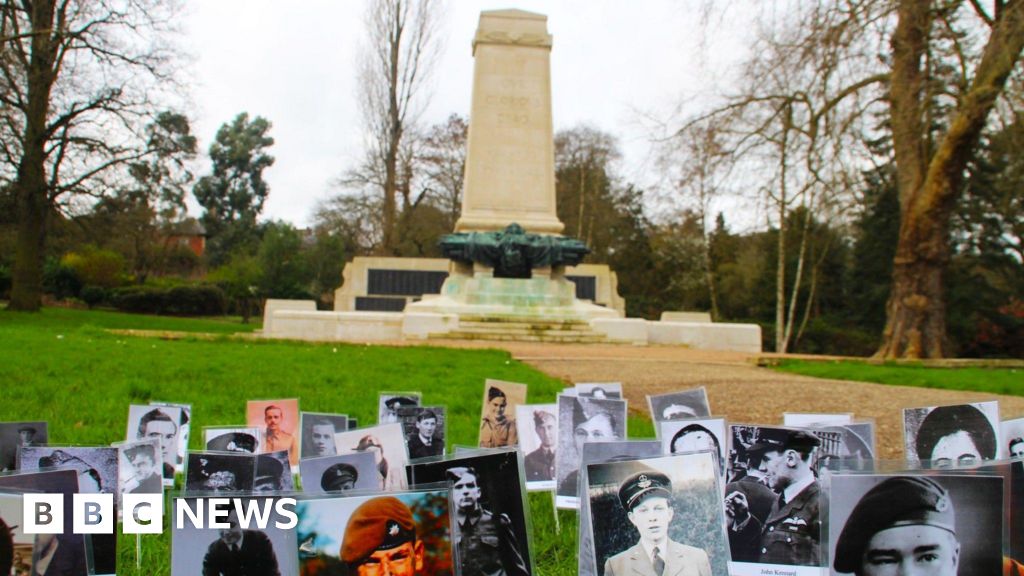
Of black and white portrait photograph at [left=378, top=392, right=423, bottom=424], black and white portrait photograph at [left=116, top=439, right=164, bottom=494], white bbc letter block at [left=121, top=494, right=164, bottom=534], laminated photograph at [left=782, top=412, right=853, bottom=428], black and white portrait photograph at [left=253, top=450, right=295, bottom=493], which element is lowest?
white bbc letter block at [left=121, top=494, right=164, bottom=534]

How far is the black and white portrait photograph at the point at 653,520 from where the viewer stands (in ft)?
6.58

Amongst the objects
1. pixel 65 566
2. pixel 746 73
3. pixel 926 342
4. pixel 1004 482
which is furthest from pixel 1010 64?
pixel 65 566

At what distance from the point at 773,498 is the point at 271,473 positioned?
1.37 metres

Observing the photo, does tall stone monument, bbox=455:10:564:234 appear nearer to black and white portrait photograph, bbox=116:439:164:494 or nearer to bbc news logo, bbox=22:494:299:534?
black and white portrait photograph, bbox=116:439:164:494

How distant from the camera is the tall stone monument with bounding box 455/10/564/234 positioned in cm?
2156

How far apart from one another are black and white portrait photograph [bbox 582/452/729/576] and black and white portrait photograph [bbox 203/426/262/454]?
1.42m

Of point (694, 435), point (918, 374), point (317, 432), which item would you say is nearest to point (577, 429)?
point (694, 435)

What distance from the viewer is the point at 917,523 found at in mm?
1851

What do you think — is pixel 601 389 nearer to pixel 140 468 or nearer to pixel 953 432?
pixel 953 432

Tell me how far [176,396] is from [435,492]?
16.5 feet

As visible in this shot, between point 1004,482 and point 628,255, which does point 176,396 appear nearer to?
point 1004,482

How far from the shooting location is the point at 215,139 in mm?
71375

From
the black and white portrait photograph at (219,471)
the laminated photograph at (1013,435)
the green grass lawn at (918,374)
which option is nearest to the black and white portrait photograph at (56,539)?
the black and white portrait photograph at (219,471)

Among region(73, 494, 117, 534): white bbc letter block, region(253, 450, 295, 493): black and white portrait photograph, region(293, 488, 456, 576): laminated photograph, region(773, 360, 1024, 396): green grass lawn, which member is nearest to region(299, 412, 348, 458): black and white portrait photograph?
region(253, 450, 295, 493): black and white portrait photograph
